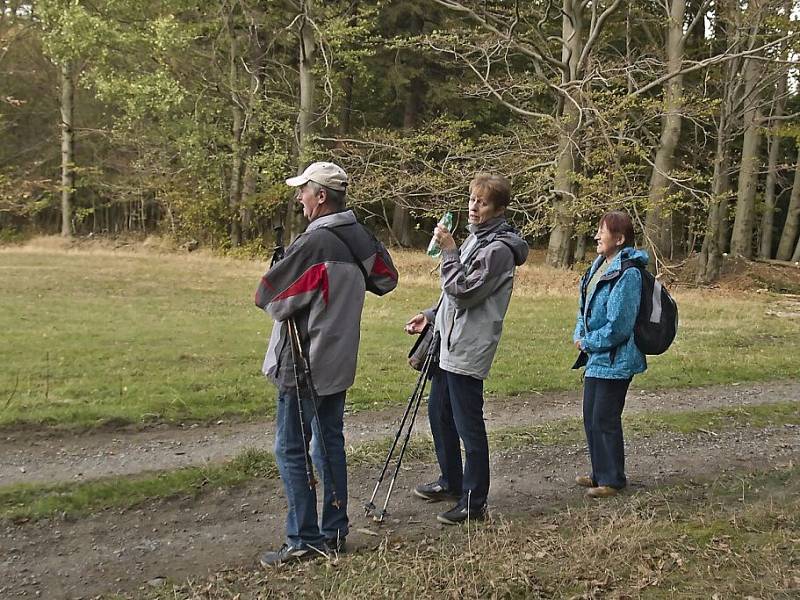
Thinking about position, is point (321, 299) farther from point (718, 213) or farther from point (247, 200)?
point (247, 200)

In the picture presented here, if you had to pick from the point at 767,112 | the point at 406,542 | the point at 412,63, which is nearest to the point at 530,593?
the point at 406,542

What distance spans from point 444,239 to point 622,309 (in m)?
1.43

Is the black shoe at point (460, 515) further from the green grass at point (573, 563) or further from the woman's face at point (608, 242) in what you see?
the woman's face at point (608, 242)

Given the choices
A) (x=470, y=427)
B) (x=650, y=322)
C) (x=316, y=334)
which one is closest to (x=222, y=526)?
(x=316, y=334)

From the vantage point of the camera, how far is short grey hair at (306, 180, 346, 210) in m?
3.98

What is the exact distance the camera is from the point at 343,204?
4098mm

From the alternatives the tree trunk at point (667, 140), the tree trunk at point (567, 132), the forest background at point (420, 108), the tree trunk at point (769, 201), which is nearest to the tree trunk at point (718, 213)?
the forest background at point (420, 108)

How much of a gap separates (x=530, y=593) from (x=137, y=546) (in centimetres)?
231

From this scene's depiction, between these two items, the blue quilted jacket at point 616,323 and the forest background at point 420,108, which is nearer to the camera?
the blue quilted jacket at point 616,323

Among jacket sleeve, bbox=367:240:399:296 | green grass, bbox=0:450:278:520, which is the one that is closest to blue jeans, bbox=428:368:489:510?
jacket sleeve, bbox=367:240:399:296

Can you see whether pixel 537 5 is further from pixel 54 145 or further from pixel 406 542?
pixel 54 145

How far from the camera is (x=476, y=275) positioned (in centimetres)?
428

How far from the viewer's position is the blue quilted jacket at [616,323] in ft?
16.2

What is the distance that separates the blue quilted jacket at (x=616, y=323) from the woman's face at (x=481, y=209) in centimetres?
105
